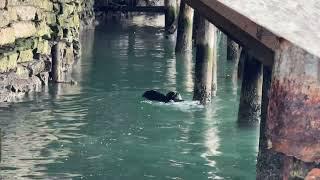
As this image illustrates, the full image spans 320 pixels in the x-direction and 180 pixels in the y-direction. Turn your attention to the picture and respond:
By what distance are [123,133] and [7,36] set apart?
2519mm

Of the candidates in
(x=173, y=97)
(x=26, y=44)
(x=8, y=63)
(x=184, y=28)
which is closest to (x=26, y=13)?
(x=26, y=44)

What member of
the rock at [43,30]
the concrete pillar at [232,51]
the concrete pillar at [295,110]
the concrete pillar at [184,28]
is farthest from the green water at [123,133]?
the concrete pillar at [295,110]

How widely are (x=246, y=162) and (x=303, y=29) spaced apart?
5.75 m

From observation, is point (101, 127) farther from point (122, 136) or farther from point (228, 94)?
point (228, 94)

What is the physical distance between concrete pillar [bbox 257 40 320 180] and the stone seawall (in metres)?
8.24

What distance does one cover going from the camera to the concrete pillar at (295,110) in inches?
109

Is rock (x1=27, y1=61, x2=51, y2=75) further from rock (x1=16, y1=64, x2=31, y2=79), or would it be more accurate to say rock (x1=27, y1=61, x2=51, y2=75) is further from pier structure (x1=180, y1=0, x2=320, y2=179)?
pier structure (x1=180, y1=0, x2=320, y2=179)

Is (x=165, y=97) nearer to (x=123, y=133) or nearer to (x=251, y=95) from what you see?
(x=251, y=95)

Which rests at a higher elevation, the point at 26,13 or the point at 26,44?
the point at 26,13

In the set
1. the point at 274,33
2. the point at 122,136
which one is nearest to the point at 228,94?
the point at 122,136

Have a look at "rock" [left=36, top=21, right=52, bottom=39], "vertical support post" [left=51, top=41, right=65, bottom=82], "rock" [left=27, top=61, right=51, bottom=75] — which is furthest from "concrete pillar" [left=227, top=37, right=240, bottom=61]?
"rock" [left=27, top=61, right=51, bottom=75]

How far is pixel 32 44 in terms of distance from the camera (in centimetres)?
1276

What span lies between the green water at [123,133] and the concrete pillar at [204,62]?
24 centimetres

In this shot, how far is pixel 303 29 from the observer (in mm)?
2715
